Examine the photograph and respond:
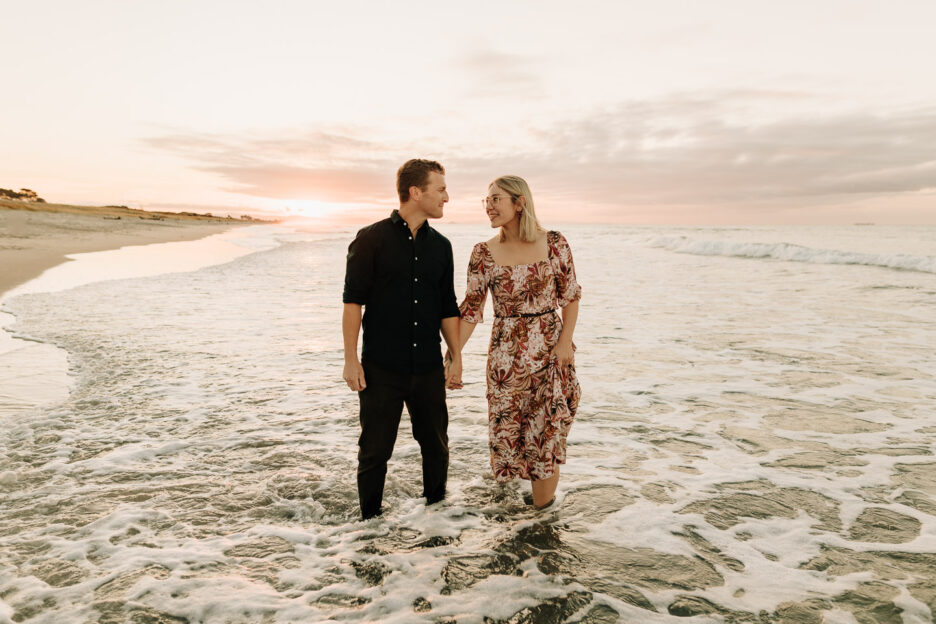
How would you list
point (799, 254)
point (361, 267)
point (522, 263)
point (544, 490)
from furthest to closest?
point (799, 254) < point (544, 490) < point (522, 263) < point (361, 267)

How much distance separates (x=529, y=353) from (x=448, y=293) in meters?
0.72

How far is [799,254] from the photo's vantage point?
3092 centimetres

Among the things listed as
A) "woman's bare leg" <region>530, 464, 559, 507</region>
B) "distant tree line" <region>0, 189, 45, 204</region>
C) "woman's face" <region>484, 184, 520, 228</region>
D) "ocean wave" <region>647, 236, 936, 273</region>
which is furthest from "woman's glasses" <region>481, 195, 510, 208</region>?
"distant tree line" <region>0, 189, 45, 204</region>

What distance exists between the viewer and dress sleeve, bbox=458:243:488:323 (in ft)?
13.1

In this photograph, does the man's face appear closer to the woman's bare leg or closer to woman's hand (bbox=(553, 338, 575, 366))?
woman's hand (bbox=(553, 338, 575, 366))

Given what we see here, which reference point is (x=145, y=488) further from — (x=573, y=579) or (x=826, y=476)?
(x=826, y=476)

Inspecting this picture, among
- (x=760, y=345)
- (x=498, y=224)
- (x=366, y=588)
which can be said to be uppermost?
(x=498, y=224)

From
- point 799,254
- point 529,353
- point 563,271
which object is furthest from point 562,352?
point 799,254

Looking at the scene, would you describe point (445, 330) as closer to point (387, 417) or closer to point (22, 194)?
point (387, 417)

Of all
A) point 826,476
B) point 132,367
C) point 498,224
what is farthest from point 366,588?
point 132,367

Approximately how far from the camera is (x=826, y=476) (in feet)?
16.2

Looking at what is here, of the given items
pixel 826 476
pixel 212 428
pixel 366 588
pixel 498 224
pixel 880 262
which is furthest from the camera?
pixel 880 262

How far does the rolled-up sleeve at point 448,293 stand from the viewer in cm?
393

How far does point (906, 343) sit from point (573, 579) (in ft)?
32.3
